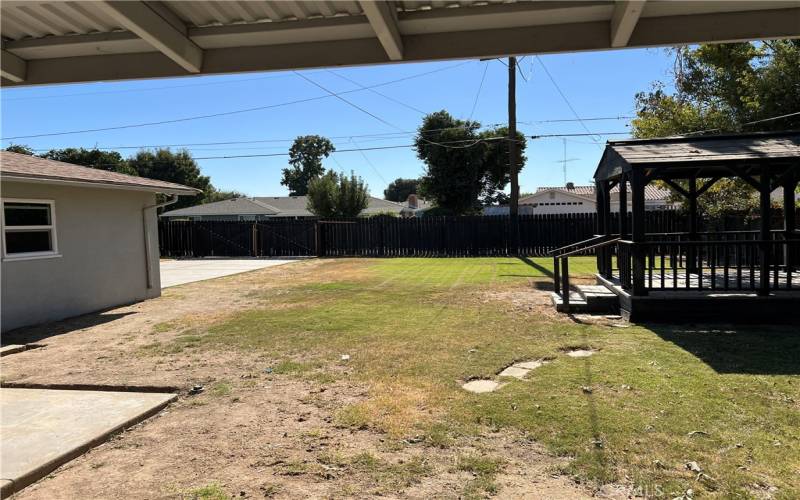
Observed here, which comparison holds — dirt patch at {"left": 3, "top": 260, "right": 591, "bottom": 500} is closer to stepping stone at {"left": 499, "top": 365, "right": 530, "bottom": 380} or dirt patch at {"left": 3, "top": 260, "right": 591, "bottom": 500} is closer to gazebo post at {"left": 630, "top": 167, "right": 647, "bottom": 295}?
stepping stone at {"left": 499, "top": 365, "right": 530, "bottom": 380}

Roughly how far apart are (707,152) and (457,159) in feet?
104

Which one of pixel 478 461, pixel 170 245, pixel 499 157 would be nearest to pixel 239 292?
pixel 478 461

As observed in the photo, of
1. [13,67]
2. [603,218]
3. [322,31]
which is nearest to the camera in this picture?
[322,31]

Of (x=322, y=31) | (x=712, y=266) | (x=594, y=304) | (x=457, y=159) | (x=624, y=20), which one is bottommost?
(x=594, y=304)

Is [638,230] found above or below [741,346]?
above

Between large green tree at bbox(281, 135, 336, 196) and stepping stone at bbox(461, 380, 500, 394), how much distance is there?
263ft

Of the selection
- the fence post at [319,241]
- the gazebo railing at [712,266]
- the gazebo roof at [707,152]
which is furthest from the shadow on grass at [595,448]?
the fence post at [319,241]

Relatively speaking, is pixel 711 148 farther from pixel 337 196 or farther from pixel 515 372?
pixel 337 196

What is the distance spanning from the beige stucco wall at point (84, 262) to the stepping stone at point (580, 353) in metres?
8.99

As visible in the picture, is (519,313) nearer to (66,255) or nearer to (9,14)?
(9,14)

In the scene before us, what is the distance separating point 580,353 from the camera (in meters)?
6.11

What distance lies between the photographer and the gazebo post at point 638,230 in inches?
309

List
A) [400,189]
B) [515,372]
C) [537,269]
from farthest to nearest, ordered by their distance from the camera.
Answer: [400,189]
[537,269]
[515,372]

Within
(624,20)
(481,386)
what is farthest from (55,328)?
(624,20)
